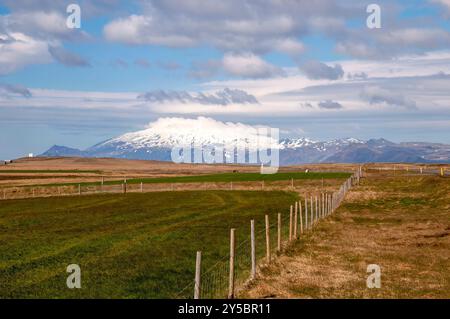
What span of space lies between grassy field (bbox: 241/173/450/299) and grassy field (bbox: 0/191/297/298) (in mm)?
4682

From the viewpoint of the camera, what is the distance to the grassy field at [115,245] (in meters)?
26.3

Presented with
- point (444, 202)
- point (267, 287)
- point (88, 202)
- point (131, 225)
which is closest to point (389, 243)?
point (267, 287)

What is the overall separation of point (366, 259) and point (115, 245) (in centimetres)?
1607

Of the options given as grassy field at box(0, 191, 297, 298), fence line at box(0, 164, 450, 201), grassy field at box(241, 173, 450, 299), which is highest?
fence line at box(0, 164, 450, 201)

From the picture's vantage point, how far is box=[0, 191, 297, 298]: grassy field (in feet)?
86.2

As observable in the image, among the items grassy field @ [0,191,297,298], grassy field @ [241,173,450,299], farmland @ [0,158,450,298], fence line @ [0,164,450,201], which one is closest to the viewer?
grassy field @ [241,173,450,299]

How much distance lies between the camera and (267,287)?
24.3 meters

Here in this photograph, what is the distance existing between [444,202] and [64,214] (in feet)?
138

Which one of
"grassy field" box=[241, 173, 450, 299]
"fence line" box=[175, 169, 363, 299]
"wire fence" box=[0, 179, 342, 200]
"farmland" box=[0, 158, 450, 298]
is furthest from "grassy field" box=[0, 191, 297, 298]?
"wire fence" box=[0, 179, 342, 200]

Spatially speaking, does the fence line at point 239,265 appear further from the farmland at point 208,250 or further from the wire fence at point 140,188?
the wire fence at point 140,188

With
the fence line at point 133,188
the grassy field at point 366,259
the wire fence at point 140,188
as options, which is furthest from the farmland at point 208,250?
the fence line at point 133,188

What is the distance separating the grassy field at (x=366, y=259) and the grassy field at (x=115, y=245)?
4.68m

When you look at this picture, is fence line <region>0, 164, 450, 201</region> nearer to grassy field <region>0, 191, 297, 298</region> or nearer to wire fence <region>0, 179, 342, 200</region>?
wire fence <region>0, 179, 342, 200</region>

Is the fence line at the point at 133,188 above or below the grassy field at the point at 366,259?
above
